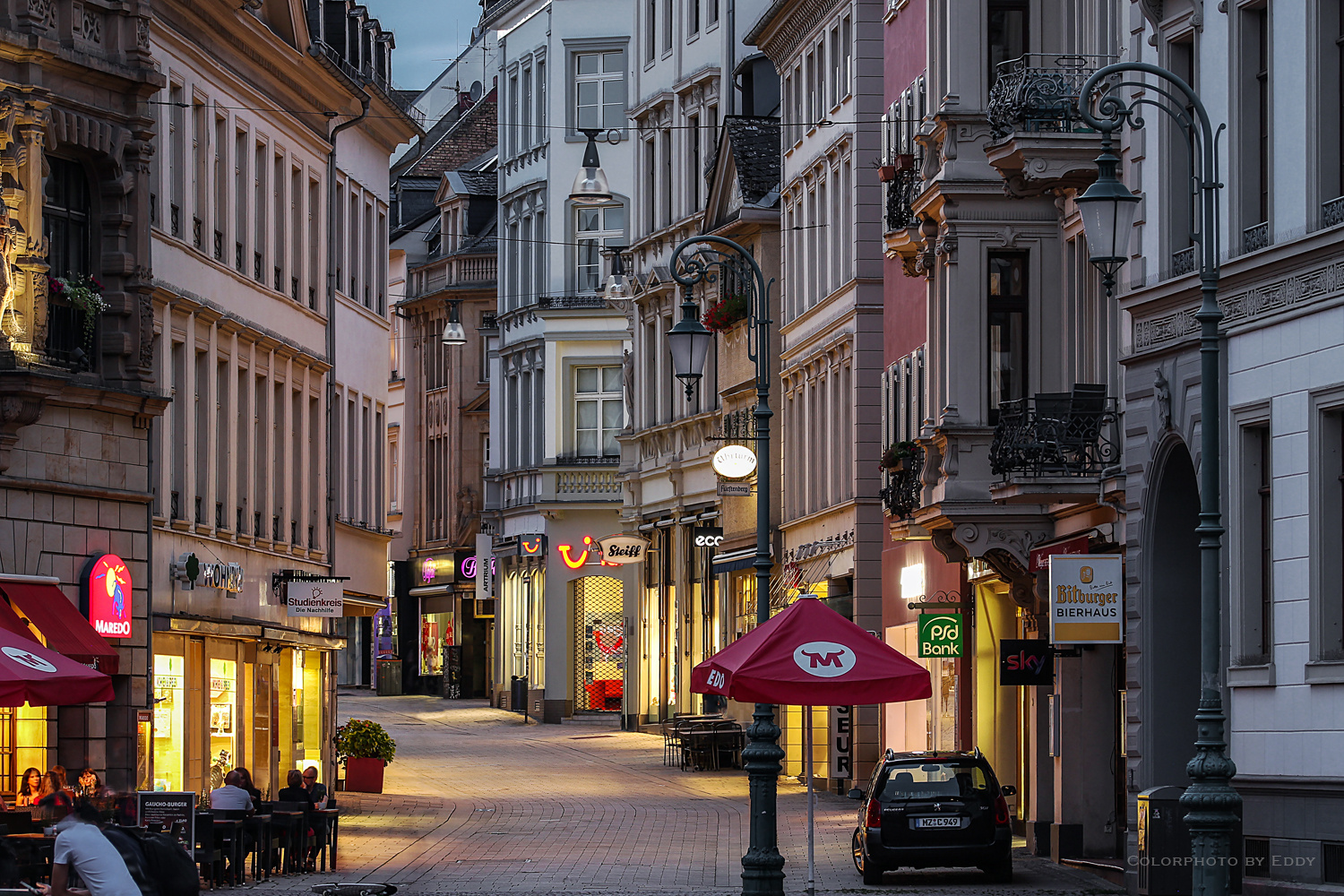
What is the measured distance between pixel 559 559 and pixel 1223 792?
50.7 metres

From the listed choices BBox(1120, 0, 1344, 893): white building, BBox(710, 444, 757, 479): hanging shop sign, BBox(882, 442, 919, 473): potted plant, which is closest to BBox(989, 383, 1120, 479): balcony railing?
BBox(1120, 0, 1344, 893): white building

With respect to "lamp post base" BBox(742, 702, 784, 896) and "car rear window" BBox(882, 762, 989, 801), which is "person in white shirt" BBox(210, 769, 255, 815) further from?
"lamp post base" BBox(742, 702, 784, 896)

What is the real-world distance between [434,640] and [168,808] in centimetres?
5938

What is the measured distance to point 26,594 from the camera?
2792cm

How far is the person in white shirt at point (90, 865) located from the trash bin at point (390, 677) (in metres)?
68.6

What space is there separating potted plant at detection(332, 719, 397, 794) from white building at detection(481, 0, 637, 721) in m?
23.5

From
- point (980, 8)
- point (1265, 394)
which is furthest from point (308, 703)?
point (1265, 394)

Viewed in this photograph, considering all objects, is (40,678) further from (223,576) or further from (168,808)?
(223,576)

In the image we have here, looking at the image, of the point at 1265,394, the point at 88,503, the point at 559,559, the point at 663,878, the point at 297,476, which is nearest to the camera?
the point at 1265,394

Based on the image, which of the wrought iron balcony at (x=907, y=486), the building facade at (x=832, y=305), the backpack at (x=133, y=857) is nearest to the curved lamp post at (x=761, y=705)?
the wrought iron balcony at (x=907, y=486)

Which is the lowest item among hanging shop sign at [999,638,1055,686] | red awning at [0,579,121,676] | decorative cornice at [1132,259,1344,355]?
hanging shop sign at [999,638,1055,686]

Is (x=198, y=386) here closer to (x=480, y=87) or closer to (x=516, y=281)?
(x=516, y=281)

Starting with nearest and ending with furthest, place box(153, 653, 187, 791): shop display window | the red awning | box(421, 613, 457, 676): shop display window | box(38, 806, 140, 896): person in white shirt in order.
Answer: box(38, 806, 140, 896): person in white shirt < the red awning < box(153, 653, 187, 791): shop display window < box(421, 613, 457, 676): shop display window

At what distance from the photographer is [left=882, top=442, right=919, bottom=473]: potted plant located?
33.9 m
